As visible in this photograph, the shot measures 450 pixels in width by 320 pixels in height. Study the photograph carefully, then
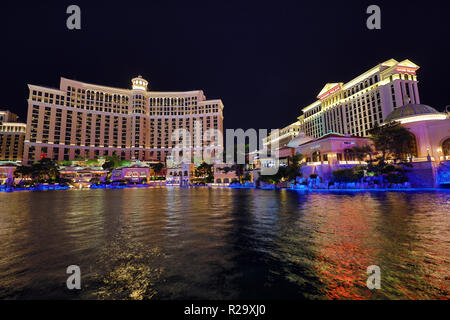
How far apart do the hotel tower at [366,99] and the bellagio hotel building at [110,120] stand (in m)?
59.9

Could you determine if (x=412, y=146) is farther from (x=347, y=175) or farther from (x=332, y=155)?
(x=347, y=175)

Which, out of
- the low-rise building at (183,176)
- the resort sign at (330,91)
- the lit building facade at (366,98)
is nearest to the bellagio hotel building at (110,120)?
the low-rise building at (183,176)

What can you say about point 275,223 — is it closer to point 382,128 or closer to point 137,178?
point 382,128

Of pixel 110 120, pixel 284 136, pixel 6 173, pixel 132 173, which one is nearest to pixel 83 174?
pixel 132 173

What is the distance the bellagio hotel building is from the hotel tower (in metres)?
59.9

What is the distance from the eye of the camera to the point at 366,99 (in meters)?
76.2

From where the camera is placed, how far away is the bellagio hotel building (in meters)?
99.2

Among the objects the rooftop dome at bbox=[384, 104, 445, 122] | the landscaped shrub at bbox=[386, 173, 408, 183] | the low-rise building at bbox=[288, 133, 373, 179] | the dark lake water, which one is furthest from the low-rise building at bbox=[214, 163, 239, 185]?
the dark lake water

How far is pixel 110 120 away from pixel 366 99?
417ft

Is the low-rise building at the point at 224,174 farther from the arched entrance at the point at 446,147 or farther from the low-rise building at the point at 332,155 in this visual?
the arched entrance at the point at 446,147

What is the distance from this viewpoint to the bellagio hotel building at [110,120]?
99.2 m

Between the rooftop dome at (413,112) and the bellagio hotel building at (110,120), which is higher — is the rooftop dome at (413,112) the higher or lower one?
the lower one

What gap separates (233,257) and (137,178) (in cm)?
8909

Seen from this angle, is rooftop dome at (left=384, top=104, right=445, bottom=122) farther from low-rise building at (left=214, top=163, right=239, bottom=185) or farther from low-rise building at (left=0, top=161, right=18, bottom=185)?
low-rise building at (left=0, top=161, right=18, bottom=185)
